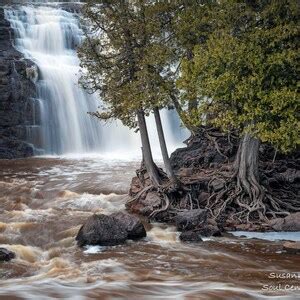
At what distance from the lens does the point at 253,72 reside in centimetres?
1145

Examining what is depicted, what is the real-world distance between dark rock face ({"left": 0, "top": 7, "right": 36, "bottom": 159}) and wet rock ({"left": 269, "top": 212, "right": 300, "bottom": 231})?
20.0 m

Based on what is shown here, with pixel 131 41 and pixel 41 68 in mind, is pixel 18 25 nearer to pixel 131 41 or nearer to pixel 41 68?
pixel 41 68

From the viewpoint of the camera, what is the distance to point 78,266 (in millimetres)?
9828

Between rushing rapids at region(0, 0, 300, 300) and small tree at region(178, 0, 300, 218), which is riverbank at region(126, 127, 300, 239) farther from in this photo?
small tree at region(178, 0, 300, 218)

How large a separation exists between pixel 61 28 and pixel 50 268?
30.3 meters

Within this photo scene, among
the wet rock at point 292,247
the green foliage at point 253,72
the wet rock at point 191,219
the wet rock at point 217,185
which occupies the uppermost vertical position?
the green foliage at point 253,72

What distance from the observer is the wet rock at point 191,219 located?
12555 mm

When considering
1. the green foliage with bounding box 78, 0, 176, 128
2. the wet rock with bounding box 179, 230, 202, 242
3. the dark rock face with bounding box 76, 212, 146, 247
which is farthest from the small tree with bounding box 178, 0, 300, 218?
the dark rock face with bounding box 76, 212, 146, 247

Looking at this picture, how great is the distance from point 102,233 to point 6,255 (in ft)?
7.64

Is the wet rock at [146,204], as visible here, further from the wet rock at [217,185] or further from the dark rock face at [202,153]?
the dark rock face at [202,153]

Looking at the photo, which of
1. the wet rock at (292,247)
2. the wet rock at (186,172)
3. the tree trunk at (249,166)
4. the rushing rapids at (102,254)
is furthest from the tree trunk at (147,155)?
the wet rock at (292,247)

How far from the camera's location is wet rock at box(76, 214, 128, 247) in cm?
1134

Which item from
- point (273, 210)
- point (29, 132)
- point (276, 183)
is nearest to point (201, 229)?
point (273, 210)

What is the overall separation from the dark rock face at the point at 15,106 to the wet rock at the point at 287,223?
65.7 ft
